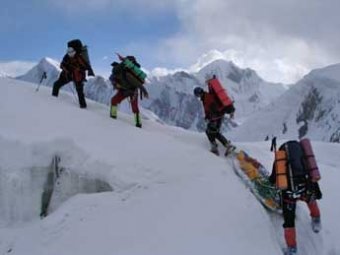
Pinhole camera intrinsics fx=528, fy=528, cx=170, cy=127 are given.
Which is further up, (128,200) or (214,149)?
(214,149)

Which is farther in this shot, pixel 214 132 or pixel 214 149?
pixel 214 132

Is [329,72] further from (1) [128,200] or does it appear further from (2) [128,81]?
(1) [128,200]

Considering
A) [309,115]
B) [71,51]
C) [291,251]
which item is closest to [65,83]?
[71,51]

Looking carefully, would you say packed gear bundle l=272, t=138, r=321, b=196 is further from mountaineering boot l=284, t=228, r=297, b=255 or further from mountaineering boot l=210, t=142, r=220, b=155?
mountaineering boot l=210, t=142, r=220, b=155

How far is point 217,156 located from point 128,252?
15.2 feet

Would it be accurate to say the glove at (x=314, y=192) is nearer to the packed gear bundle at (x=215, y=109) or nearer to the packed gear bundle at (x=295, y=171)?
the packed gear bundle at (x=295, y=171)

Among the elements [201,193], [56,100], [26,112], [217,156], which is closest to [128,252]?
[201,193]

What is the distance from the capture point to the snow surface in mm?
10898

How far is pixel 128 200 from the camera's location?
460 inches

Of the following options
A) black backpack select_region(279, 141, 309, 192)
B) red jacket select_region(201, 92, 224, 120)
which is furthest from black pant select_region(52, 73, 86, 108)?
black backpack select_region(279, 141, 309, 192)

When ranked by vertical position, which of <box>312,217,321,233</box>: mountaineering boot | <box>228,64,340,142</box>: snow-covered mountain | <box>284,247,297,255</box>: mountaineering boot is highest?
<box>228,64,340,142</box>: snow-covered mountain

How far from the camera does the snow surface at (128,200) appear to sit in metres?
10.9

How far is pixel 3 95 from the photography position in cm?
1598

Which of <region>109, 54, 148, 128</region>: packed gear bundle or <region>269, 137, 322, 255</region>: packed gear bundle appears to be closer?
<region>269, 137, 322, 255</region>: packed gear bundle
